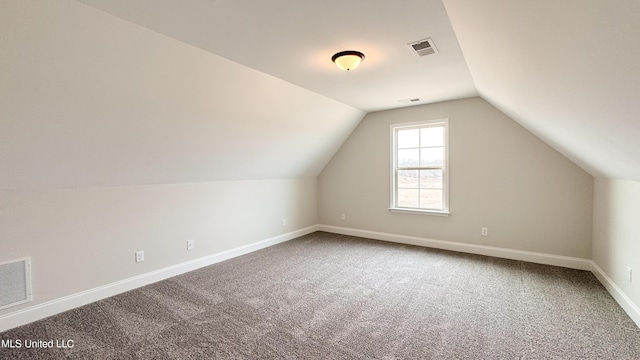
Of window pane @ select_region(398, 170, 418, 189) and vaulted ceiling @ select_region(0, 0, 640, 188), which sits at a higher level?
vaulted ceiling @ select_region(0, 0, 640, 188)

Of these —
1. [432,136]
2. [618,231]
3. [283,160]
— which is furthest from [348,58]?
[618,231]

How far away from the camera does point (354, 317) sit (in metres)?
2.43

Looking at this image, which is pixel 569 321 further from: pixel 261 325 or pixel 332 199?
pixel 332 199

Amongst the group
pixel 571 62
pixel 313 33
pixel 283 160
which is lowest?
pixel 283 160

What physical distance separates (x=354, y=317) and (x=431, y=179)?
299cm

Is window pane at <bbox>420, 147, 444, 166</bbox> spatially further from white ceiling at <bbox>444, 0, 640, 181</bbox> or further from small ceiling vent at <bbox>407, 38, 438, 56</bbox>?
small ceiling vent at <bbox>407, 38, 438, 56</bbox>

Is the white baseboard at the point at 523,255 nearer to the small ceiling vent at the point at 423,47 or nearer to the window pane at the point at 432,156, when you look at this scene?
the window pane at the point at 432,156

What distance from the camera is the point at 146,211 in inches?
127

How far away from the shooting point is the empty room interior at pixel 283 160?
5.89 ft

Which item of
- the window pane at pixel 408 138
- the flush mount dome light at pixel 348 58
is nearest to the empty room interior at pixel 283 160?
the flush mount dome light at pixel 348 58

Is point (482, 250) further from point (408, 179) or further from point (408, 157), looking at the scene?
point (408, 157)

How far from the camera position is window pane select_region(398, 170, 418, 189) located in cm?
482

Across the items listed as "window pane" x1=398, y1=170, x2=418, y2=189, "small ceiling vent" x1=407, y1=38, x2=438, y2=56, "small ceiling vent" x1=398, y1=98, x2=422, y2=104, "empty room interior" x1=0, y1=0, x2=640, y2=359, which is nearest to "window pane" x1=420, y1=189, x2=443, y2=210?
"empty room interior" x1=0, y1=0, x2=640, y2=359

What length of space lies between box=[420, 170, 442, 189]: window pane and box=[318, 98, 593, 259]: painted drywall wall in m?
0.22
